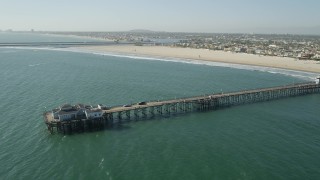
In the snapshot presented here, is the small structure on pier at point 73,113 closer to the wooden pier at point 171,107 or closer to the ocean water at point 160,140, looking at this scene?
the wooden pier at point 171,107

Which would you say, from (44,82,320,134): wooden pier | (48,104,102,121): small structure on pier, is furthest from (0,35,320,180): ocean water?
(48,104,102,121): small structure on pier

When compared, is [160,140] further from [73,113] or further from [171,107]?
[171,107]

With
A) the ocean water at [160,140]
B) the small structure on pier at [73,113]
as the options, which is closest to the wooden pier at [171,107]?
the small structure on pier at [73,113]

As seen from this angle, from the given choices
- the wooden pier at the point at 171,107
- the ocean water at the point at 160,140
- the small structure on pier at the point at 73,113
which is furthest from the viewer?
the wooden pier at the point at 171,107

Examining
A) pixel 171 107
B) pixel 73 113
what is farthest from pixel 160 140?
pixel 171 107

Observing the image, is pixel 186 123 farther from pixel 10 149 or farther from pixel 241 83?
pixel 241 83

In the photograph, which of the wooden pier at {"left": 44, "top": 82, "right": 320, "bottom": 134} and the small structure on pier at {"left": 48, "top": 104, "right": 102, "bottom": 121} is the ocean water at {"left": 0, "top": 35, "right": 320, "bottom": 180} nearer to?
the wooden pier at {"left": 44, "top": 82, "right": 320, "bottom": 134}

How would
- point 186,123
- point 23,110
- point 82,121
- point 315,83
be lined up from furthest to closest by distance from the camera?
point 315,83 → point 23,110 → point 186,123 → point 82,121

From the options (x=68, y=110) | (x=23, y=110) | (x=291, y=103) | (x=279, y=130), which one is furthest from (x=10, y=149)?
(x=291, y=103)
